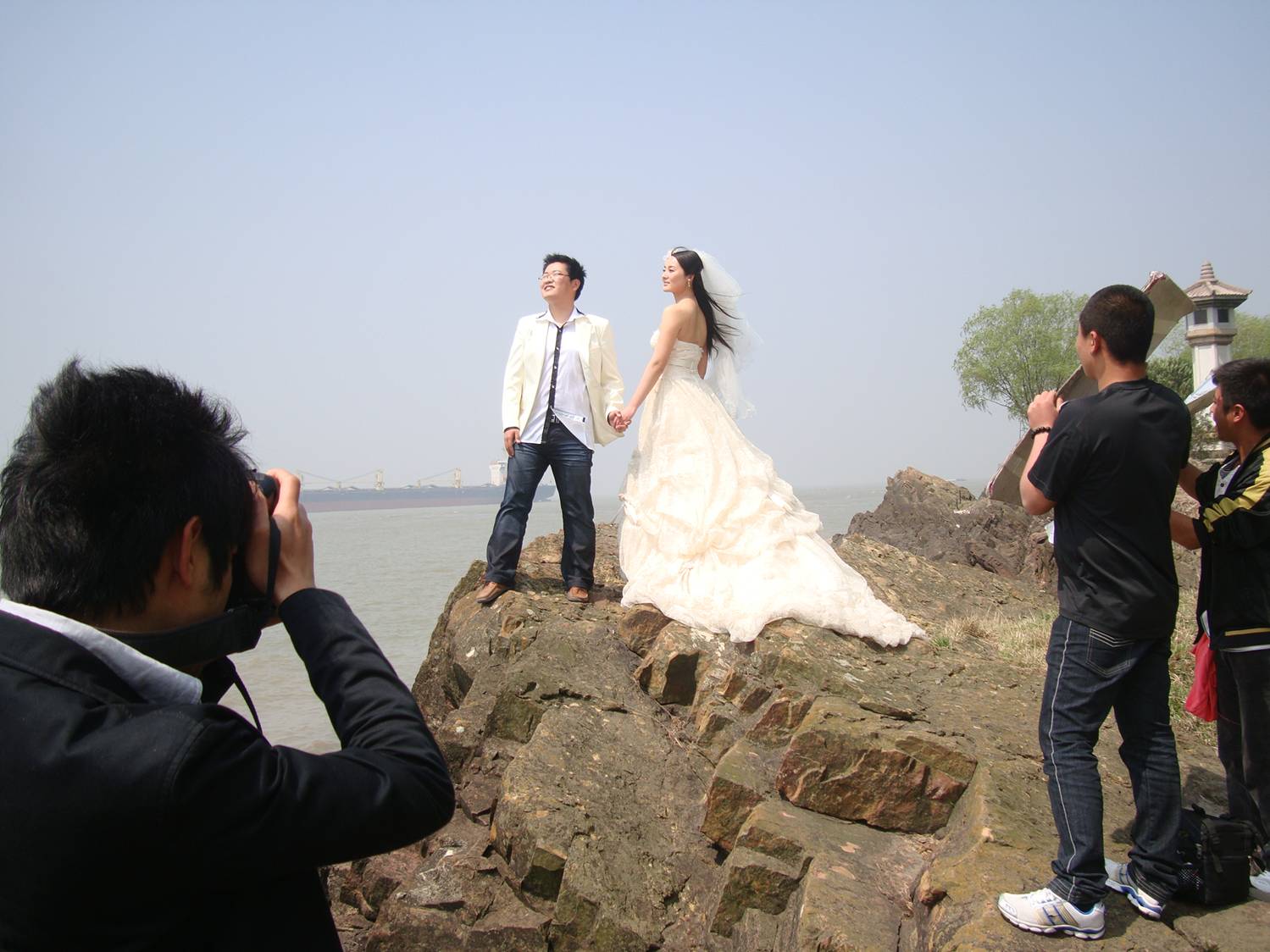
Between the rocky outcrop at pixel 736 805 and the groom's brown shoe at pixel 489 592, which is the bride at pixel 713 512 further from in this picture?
the groom's brown shoe at pixel 489 592

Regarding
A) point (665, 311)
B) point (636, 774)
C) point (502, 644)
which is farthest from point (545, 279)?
point (636, 774)

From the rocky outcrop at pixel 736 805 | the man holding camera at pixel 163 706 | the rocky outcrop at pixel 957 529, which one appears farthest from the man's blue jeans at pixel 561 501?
the man holding camera at pixel 163 706

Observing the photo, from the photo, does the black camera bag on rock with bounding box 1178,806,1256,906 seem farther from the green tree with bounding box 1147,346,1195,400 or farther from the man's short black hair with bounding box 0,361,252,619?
the green tree with bounding box 1147,346,1195,400

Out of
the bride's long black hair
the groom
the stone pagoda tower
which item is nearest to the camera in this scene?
the groom

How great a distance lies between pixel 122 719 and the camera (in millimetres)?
1044

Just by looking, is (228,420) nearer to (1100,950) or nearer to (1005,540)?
(1100,950)

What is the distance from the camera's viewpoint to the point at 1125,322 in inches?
117

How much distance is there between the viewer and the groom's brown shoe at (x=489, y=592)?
224 inches

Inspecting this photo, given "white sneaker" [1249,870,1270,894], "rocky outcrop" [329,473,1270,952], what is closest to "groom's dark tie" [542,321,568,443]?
"rocky outcrop" [329,473,1270,952]

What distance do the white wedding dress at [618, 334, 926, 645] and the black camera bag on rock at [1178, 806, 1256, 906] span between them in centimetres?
228

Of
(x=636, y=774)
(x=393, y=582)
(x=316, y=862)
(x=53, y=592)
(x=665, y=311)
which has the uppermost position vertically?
(x=665, y=311)

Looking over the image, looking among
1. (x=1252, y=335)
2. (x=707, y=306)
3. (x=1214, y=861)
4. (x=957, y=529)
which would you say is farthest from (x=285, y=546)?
(x=1252, y=335)

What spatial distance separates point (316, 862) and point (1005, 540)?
8370 millimetres

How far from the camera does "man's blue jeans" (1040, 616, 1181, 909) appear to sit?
2.77 m
